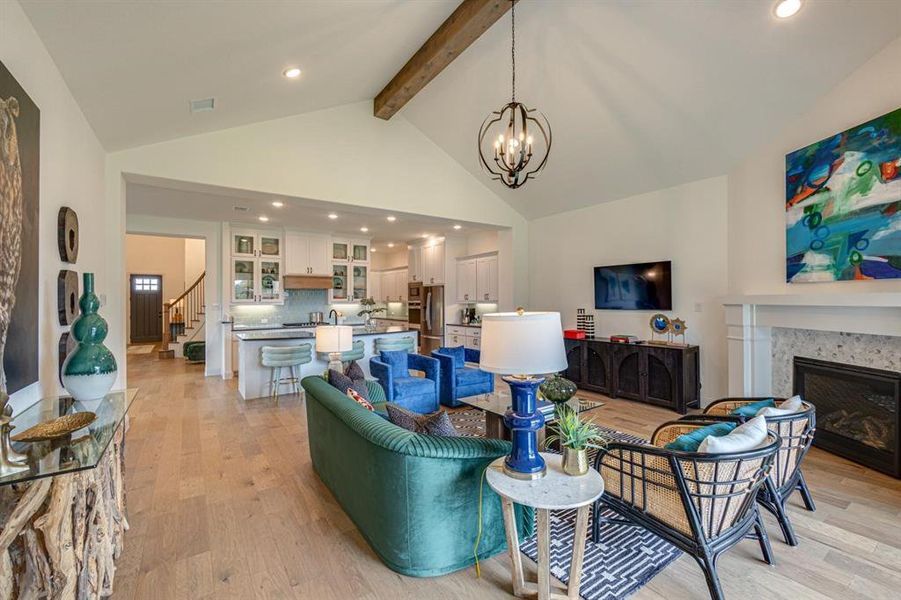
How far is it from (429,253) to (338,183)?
172 inches

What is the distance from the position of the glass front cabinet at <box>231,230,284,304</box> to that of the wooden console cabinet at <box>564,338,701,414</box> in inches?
222

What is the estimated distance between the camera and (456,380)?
493 centimetres

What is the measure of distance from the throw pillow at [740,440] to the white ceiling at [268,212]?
4533 mm

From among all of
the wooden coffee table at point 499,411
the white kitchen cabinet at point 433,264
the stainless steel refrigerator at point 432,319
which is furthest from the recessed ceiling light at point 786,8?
the stainless steel refrigerator at point 432,319

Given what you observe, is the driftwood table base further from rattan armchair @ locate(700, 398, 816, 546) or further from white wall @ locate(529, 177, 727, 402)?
white wall @ locate(529, 177, 727, 402)

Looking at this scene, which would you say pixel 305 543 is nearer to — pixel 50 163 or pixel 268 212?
pixel 50 163

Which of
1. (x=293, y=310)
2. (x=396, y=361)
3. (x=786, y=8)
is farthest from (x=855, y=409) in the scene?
(x=293, y=310)

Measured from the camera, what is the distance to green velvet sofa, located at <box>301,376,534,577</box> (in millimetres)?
1935

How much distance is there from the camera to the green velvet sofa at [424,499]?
76.2 inches

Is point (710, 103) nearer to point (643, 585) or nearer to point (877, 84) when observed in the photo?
point (877, 84)

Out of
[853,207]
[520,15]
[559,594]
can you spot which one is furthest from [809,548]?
[520,15]

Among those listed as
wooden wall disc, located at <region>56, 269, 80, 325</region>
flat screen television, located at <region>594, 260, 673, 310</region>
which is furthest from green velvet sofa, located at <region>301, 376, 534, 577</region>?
flat screen television, located at <region>594, 260, 673, 310</region>

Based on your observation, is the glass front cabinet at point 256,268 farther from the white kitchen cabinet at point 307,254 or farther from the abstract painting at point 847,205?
the abstract painting at point 847,205

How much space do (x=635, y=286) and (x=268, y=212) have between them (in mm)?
5796
